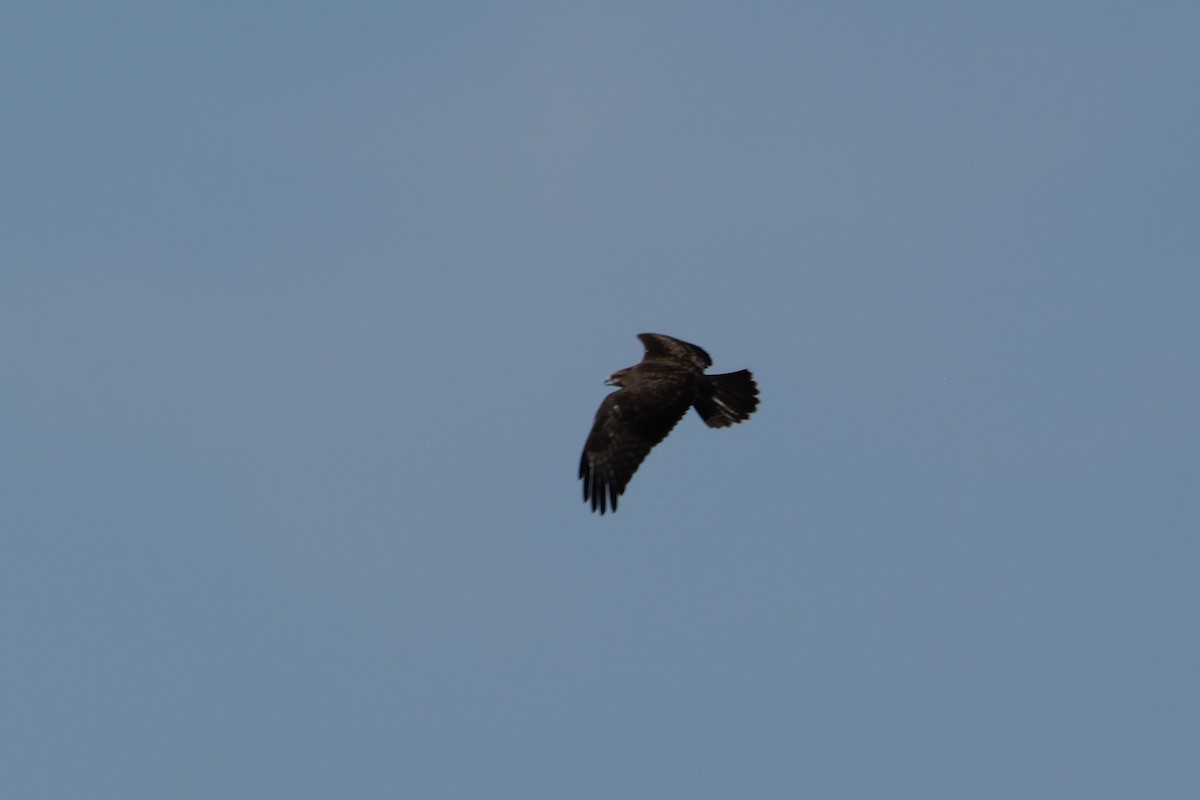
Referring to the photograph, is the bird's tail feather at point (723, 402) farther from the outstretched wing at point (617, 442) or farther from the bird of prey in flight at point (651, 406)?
the outstretched wing at point (617, 442)

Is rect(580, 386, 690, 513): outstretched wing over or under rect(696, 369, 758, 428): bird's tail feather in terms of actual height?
under

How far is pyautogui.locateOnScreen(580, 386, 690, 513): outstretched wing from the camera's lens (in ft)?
106

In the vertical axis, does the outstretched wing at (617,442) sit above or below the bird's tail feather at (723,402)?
below

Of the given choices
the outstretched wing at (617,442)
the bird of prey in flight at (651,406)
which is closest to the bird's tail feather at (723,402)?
the bird of prey in flight at (651,406)

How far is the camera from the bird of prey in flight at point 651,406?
32.4 metres

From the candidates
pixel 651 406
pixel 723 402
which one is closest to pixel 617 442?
pixel 651 406

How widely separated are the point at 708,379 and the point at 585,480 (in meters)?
2.72

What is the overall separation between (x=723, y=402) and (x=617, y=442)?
2.26 meters

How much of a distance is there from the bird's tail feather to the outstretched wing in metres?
1.28

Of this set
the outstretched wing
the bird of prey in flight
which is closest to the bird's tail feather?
the bird of prey in flight

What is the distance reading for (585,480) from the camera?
32406mm

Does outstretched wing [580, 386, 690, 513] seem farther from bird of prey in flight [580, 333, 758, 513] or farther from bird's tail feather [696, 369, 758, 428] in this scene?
bird's tail feather [696, 369, 758, 428]

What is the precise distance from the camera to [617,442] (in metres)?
32.6

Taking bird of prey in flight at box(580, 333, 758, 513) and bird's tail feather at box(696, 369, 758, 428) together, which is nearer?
bird of prey in flight at box(580, 333, 758, 513)
